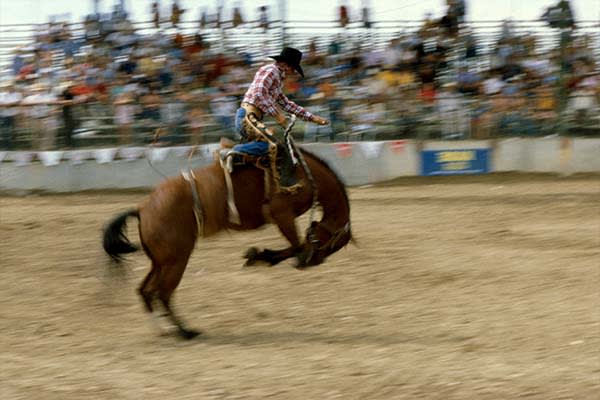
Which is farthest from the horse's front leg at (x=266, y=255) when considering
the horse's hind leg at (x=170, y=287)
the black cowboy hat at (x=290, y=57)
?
the black cowboy hat at (x=290, y=57)

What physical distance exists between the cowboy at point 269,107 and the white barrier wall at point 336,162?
8.00 meters

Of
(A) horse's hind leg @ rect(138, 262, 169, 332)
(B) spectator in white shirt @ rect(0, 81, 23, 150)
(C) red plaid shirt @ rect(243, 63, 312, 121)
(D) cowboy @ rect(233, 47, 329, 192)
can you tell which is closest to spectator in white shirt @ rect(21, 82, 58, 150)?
(B) spectator in white shirt @ rect(0, 81, 23, 150)

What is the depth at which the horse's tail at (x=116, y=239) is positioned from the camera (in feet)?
24.8

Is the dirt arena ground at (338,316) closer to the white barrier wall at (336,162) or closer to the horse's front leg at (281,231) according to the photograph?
the horse's front leg at (281,231)

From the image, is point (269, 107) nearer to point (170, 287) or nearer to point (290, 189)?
point (290, 189)

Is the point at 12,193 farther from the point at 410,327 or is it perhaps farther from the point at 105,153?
the point at 410,327

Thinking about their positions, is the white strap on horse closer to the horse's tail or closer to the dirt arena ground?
the horse's tail

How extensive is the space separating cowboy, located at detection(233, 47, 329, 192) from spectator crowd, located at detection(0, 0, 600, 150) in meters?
8.43

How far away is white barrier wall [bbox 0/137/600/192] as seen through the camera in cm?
1634

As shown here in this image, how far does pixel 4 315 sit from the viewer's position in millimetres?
8414

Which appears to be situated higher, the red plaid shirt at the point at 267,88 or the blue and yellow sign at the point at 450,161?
the red plaid shirt at the point at 267,88

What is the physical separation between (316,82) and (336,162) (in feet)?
5.51

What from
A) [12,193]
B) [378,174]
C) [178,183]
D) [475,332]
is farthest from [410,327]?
[12,193]

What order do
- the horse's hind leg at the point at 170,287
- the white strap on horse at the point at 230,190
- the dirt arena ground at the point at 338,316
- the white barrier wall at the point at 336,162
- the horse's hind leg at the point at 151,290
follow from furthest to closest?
1. the white barrier wall at the point at 336,162
2. the white strap on horse at the point at 230,190
3. the horse's hind leg at the point at 151,290
4. the horse's hind leg at the point at 170,287
5. the dirt arena ground at the point at 338,316
